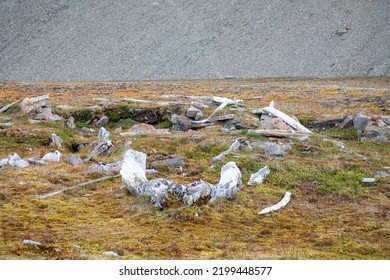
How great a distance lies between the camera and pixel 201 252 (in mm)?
7289

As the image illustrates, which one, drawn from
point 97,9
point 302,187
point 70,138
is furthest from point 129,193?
point 97,9

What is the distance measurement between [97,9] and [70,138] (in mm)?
66879

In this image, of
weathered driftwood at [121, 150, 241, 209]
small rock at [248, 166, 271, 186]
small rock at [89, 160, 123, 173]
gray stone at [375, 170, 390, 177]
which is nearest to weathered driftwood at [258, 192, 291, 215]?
weathered driftwood at [121, 150, 241, 209]

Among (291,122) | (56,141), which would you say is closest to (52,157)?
(56,141)

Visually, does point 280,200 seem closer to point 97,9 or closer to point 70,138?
point 70,138

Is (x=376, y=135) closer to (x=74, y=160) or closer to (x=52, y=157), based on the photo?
(x=74, y=160)

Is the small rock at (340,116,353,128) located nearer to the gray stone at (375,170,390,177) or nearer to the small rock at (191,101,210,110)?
the small rock at (191,101,210,110)

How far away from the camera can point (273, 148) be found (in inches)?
583

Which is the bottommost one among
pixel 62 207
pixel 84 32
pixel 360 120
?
pixel 62 207

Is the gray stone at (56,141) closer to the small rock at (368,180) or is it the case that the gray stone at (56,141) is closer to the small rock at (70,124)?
the small rock at (70,124)

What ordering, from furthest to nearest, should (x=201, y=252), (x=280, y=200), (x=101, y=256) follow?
(x=280, y=200) < (x=201, y=252) < (x=101, y=256)

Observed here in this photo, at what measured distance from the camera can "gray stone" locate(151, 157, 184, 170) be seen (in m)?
13.5

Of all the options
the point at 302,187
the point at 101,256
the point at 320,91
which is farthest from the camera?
the point at 320,91

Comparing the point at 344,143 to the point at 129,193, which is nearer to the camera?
the point at 129,193
